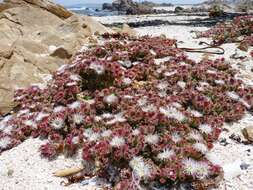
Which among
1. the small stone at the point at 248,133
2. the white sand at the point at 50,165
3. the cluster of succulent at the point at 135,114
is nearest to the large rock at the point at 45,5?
the cluster of succulent at the point at 135,114

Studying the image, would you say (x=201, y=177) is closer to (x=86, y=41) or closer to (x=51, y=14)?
(x=86, y=41)

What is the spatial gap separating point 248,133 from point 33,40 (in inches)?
262

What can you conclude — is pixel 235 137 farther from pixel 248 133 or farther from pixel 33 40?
pixel 33 40

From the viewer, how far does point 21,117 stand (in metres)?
8.28

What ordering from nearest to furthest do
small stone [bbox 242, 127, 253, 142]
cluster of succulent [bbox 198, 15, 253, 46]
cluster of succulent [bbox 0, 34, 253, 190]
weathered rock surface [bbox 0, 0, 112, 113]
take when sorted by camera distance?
cluster of succulent [bbox 0, 34, 253, 190] < small stone [bbox 242, 127, 253, 142] < weathered rock surface [bbox 0, 0, 112, 113] < cluster of succulent [bbox 198, 15, 253, 46]

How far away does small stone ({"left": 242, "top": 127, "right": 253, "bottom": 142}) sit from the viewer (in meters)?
7.25

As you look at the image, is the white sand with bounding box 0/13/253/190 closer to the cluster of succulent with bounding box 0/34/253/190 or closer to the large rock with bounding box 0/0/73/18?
the cluster of succulent with bounding box 0/34/253/190

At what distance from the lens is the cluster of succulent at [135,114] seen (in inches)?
248

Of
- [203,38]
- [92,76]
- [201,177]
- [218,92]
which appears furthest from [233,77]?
[203,38]

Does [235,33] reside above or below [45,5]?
below

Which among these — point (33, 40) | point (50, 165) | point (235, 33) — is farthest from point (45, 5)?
point (50, 165)

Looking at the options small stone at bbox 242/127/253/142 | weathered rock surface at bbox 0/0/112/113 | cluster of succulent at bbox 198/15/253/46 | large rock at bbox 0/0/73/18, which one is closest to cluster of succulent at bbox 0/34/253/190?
small stone at bbox 242/127/253/142

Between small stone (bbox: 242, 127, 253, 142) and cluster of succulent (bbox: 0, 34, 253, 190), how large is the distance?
0.40 metres

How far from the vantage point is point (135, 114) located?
7.23m
